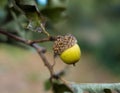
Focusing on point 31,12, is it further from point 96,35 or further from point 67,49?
point 96,35

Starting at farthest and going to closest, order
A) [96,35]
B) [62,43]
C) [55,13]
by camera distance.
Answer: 1. [96,35]
2. [55,13]
3. [62,43]

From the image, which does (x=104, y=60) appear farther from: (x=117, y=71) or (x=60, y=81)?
(x=60, y=81)

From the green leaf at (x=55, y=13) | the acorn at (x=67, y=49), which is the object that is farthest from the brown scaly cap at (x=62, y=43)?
the green leaf at (x=55, y=13)

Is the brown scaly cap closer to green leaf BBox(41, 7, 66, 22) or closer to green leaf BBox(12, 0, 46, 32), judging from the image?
green leaf BBox(12, 0, 46, 32)

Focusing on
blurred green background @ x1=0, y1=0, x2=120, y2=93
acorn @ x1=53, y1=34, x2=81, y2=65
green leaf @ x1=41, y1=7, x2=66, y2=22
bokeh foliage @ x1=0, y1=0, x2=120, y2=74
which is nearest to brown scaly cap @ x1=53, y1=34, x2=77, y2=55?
acorn @ x1=53, y1=34, x2=81, y2=65

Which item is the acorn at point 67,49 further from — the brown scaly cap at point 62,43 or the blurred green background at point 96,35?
the blurred green background at point 96,35

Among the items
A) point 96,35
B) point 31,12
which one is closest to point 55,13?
point 31,12

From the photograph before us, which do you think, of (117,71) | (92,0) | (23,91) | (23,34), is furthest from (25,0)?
(92,0)
